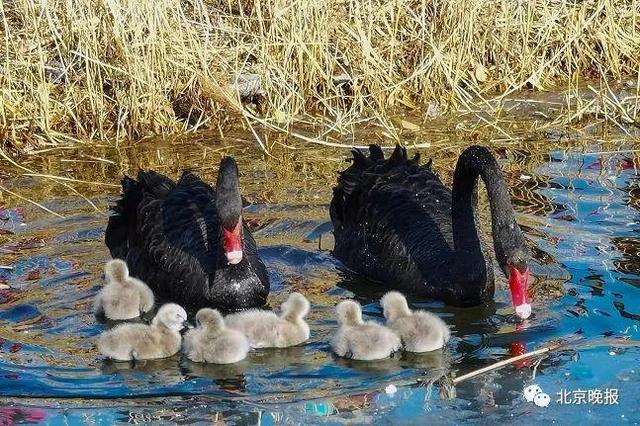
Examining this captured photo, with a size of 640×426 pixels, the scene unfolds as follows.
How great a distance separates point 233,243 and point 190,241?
619mm

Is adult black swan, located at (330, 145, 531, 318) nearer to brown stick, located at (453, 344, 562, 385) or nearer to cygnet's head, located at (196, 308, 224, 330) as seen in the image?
brown stick, located at (453, 344, 562, 385)

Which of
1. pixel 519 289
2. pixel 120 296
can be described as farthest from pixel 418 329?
pixel 120 296

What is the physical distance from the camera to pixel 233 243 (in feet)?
21.7

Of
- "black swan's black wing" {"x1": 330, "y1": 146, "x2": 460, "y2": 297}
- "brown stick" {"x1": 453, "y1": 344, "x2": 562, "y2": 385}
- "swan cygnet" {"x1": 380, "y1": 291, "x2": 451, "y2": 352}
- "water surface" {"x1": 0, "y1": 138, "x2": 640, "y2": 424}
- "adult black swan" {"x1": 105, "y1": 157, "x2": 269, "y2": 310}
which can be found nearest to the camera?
"water surface" {"x1": 0, "y1": 138, "x2": 640, "y2": 424}

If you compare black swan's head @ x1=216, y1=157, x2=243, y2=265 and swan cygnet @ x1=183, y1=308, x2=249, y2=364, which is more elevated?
black swan's head @ x1=216, y1=157, x2=243, y2=265

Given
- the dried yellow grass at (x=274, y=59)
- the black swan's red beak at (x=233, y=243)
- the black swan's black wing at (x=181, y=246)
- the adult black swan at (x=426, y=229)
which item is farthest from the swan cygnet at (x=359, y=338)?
the dried yellow grass at (x=274, y=59)

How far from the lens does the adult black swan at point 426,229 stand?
6375 millimetres

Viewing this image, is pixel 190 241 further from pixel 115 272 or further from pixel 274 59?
pixel 274 59

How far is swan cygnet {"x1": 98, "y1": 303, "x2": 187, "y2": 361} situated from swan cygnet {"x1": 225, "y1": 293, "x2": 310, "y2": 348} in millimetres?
274

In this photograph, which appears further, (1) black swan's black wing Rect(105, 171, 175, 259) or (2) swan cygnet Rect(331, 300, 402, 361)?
(1) black swan's black wing Rect(105, 171, 175, 259)

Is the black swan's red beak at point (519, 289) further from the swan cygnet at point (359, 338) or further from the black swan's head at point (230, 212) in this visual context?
the black swan's head at point (230, 212)

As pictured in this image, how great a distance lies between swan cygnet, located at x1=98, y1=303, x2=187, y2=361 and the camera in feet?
19.5

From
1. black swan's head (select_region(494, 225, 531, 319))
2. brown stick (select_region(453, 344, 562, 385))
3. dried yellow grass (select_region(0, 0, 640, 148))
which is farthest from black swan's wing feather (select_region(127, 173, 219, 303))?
dried yellow grass (select_region(0, 0, 640, 148))

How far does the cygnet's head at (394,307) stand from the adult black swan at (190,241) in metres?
0.84
